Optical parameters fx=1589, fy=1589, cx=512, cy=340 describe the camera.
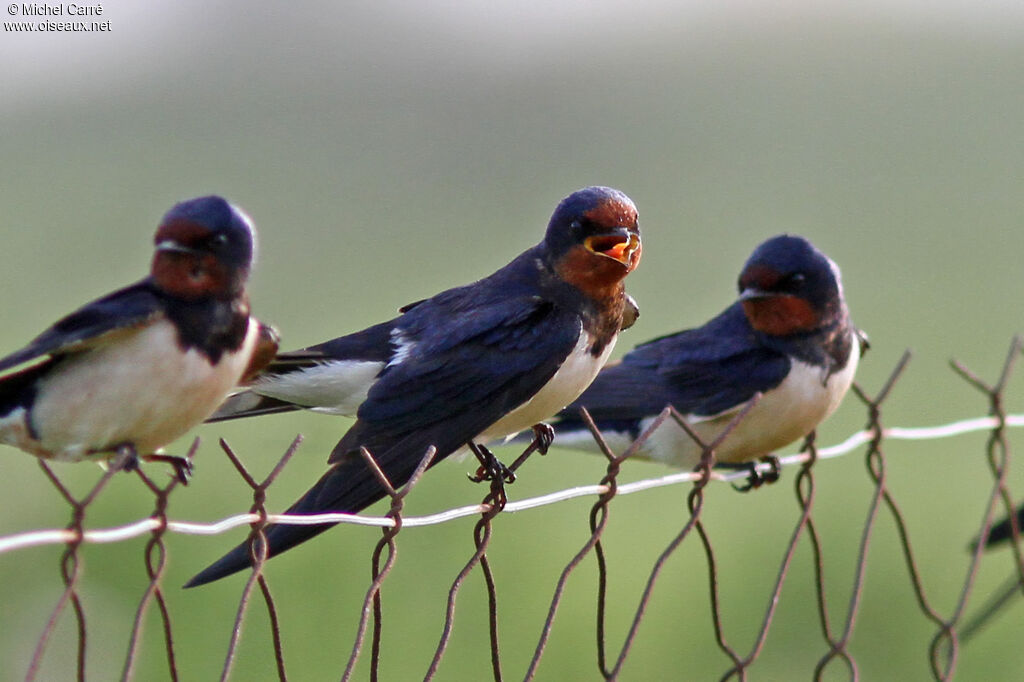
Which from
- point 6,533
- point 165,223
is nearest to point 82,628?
point 165,223

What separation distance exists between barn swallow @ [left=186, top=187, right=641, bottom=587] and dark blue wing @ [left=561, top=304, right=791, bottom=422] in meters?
0.83

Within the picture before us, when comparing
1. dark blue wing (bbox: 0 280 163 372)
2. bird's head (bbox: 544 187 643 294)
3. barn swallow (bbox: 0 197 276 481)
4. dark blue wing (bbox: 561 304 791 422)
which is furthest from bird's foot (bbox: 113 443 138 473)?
dark blue wing (bbox: 561 304 791 422)

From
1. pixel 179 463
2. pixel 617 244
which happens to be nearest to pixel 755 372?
pixel 617 244

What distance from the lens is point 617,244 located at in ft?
11.6

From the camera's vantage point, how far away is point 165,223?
2.42 metres

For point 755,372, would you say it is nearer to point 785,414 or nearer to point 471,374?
point 785,414

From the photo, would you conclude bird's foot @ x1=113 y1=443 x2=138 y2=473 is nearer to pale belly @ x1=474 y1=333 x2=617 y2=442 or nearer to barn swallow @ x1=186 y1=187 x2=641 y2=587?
barn swallow @ x1=186 y1=187 x2=641 y2=587

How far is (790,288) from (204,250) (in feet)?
7.57

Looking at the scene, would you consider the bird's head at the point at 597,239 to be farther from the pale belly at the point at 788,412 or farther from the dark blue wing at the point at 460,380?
the pale belly at the point at 788,412

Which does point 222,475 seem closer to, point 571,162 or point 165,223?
point 165,223

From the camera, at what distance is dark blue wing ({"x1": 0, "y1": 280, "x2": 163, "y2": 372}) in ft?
7.84

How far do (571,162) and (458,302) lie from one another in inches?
795

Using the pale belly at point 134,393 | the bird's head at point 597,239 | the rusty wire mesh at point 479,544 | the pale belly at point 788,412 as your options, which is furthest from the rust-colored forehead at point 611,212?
the pale belly at point 134,393

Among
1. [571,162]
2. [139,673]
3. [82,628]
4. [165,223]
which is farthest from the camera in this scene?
[571,162]
